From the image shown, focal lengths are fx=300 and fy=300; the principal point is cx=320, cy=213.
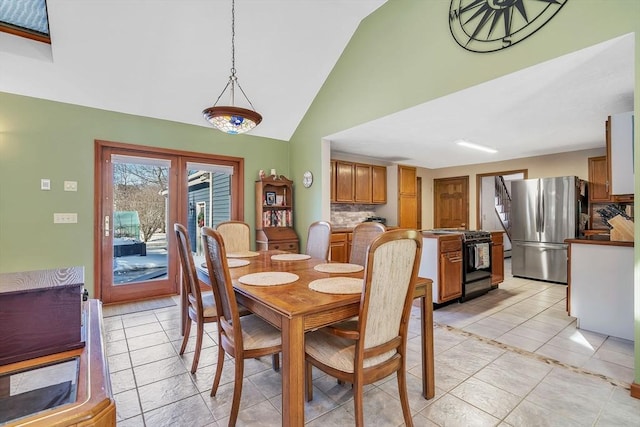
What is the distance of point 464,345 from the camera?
263 centimetres

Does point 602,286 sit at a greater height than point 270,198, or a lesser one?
lesser

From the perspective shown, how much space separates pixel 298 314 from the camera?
4.33 ft

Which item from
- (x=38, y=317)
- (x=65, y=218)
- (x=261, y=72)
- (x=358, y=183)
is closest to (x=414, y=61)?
(x=261, y=72)

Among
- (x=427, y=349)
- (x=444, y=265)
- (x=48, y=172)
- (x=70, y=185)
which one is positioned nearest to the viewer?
(x=427, y=349)

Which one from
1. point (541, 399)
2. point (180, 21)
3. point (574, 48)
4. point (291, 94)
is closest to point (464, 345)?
point (541, 399)

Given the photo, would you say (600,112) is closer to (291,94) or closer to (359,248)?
(359,248)

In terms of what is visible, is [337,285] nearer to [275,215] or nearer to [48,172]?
[275,215]

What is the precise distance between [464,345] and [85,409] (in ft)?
9.08

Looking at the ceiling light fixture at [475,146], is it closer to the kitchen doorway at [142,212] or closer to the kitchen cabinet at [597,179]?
the kitchen cabinet at [597,179]

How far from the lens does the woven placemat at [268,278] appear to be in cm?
181

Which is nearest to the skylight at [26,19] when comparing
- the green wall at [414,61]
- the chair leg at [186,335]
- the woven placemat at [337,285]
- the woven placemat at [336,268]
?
the green wall at [414,61]

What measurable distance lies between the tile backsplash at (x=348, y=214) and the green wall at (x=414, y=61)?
0.81 m

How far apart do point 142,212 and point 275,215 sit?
6.16 feet

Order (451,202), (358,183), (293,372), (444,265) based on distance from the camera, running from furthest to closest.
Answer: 1. (451,202)
2. (358,183)
3. (444,265)
4. (293,372)
